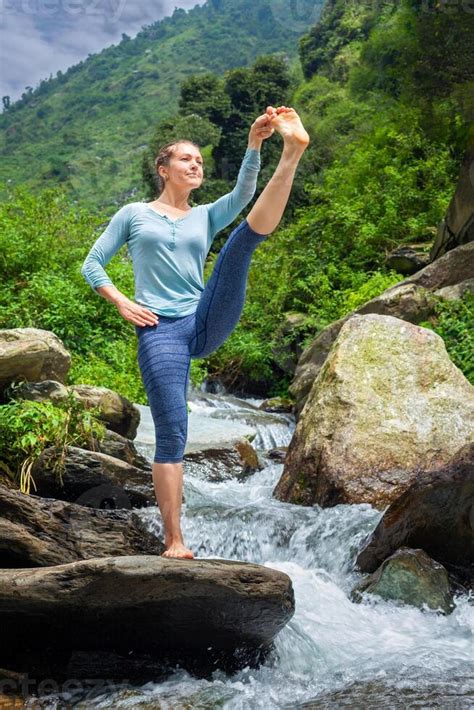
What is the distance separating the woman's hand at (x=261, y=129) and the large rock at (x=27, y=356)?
3.82 m

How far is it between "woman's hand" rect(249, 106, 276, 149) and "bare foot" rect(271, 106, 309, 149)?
1.3 inches

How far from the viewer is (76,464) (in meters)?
6.05

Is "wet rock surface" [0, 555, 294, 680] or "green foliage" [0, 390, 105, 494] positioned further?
"green foliage" [0, 390, 105, 494]

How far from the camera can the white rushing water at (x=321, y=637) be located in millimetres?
3381

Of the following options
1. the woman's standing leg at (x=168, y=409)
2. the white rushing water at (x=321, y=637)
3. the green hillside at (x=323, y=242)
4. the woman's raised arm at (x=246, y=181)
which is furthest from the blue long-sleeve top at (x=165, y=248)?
the green hillside at (x=323, y=242)

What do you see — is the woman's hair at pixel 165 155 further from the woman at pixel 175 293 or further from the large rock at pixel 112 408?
the large rock at pixel 112 408

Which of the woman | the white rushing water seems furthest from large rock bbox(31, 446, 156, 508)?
the woman

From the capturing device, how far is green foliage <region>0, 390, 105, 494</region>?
19.7 feet

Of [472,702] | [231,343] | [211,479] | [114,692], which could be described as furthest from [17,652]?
[231,343]

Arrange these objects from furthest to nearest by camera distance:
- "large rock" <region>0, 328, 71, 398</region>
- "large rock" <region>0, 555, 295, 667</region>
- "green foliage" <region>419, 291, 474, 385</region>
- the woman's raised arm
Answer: "green foliage" <region>419, 291, 474, 385</region> < "large rock" <region>0, 328, 71, 398</region> < the woman's raised arm < "large rock" <region>0, 555, 295, 667</region>

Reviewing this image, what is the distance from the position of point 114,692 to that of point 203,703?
386mm

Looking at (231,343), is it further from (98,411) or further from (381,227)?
(98,411)

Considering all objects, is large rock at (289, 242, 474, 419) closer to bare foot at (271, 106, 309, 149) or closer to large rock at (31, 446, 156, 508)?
large rock at (31, 446, 156, 508)

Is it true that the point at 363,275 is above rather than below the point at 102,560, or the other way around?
above
